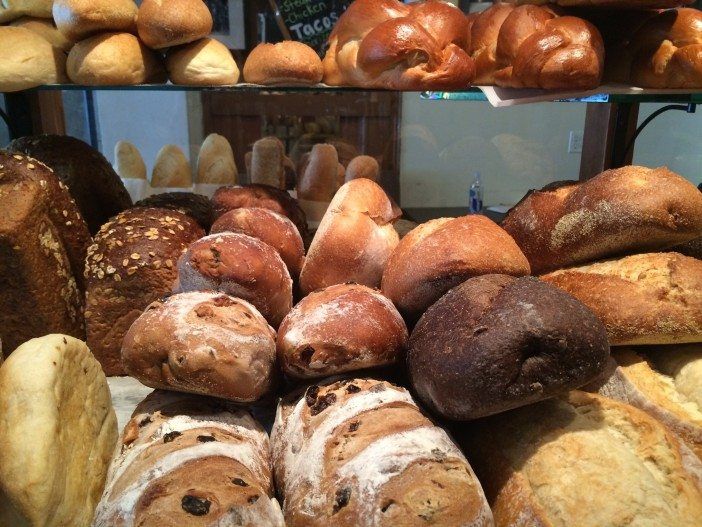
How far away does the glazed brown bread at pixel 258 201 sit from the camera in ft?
5.24

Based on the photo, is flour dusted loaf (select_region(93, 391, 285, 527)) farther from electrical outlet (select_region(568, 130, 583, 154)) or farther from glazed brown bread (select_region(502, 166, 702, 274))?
electrical outlet (select_region(568, 130, 583, 154))

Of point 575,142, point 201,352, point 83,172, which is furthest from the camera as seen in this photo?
point 575,142

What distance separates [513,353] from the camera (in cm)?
90

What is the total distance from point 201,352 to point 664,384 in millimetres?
991

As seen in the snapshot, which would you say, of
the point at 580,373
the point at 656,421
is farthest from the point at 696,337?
the point at 580,373

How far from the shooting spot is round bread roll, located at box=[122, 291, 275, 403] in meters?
1.02

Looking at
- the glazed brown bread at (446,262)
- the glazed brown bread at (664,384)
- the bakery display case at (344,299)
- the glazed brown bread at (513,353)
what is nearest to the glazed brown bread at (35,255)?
the bakery display case at (344,299)

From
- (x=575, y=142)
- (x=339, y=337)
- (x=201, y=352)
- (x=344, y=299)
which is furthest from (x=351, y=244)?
(x=575, y=142)

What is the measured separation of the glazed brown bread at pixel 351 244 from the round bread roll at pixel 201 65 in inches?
21.6

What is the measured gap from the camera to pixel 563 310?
3.04 ft

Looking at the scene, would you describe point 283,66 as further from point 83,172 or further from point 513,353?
point 513,353

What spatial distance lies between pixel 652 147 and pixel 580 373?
5.64ft

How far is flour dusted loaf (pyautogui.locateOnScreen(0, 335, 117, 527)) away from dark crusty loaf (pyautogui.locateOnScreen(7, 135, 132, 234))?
0.76m

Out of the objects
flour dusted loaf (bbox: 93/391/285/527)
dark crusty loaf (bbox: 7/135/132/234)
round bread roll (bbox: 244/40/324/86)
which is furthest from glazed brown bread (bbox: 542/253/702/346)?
dark crusty loaf (bbox: 7/135/132/234)
